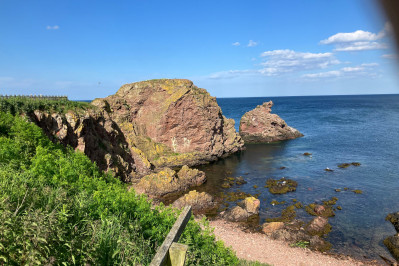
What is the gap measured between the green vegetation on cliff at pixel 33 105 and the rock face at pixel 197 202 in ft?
67.8

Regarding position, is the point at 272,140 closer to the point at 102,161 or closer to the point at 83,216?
the point at 102,161

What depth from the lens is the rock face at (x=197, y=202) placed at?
34188mm

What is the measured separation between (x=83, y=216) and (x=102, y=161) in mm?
30575

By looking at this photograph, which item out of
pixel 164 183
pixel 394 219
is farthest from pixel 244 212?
pixel 394 219

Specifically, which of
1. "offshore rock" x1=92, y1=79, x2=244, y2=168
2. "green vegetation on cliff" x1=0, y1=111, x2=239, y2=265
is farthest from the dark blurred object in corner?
"offshore rock" x1=92, y1=79, x2=244, y2=168

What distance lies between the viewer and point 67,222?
28.8 feet

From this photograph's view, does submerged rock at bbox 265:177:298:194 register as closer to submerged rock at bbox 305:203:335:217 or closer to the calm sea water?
the calm sea water

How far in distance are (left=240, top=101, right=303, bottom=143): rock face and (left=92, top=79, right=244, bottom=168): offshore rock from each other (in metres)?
25.4

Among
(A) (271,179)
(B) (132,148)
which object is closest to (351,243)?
(A) (271,179)

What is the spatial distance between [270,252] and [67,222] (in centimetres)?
2246

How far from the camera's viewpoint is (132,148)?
4847cm

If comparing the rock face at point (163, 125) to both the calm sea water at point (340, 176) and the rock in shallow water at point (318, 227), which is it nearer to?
the calm sea water at point (340, 176)

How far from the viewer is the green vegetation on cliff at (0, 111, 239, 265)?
5949 millimetres

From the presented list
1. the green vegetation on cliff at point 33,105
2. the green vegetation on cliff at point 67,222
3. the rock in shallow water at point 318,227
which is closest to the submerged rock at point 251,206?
the rock in shallow water at point 318,227
